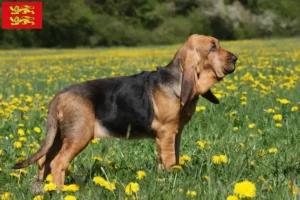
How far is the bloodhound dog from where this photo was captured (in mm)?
3754

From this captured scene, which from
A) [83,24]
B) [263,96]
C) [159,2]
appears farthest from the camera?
[159,2]

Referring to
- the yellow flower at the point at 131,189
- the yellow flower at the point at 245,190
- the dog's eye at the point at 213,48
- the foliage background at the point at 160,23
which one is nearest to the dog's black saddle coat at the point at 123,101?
the dog's eye at the point at 213,48

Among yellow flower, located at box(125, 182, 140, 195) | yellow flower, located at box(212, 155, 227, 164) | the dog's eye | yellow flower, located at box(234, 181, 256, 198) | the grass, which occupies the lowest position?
the grass

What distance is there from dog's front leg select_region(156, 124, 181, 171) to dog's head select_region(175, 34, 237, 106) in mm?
256

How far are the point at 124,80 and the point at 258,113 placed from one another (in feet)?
7.55

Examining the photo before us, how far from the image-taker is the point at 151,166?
156 inches

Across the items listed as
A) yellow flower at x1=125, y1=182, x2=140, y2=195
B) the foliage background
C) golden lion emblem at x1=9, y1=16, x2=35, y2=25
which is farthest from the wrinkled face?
the foliage background

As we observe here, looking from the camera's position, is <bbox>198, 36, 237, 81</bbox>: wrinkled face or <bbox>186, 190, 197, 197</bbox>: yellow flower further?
<bbox>198, 36, 237, 81</bbox>: wrinkled face

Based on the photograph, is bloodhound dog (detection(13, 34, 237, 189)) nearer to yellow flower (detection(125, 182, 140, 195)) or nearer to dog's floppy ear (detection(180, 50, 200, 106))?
dog's floppy ear (detection(180, 50, 200, 106))

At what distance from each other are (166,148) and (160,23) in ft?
110

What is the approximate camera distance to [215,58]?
382cm

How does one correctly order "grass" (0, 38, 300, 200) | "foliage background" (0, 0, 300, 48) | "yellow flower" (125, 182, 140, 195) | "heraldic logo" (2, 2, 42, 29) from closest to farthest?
"yellow flower" (125, 182, 140, 195) < "grass" (0, 38, 300, 200) < "heraldic logo" (2, 2, 42, 29) < "foliage background" (0, 0, 300, 48)

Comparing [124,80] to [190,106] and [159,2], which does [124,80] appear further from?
[159,2]

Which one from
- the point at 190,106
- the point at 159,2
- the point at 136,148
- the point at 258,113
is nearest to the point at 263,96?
the point at 258,113
